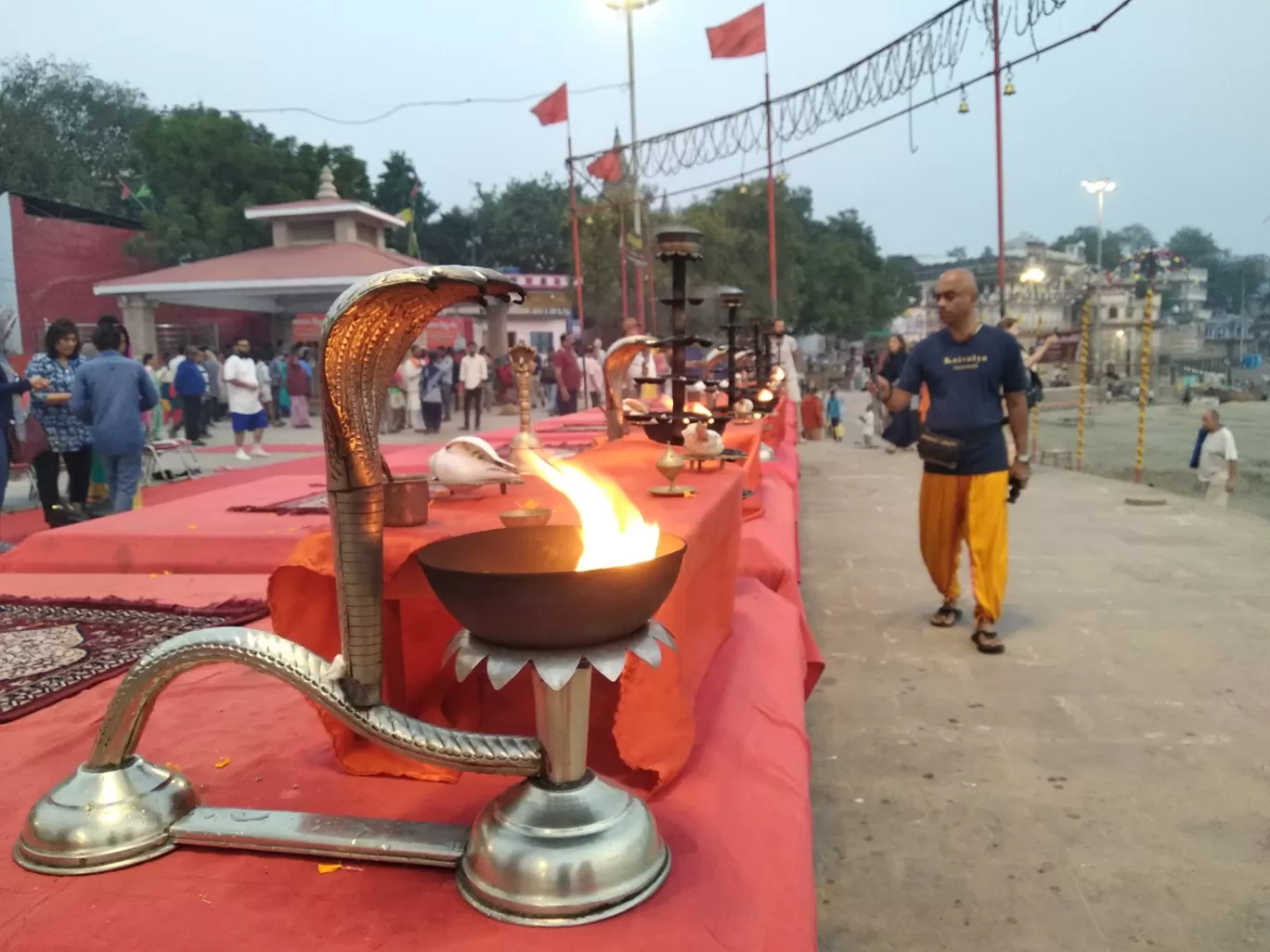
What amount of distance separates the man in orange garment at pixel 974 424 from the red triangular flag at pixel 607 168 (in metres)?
11.5

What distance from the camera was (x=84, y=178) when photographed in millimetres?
28266

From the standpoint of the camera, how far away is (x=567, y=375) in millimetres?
13133

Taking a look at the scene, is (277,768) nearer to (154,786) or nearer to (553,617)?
(154,786)

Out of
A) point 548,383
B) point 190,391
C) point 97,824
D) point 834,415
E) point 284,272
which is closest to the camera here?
point 97,824

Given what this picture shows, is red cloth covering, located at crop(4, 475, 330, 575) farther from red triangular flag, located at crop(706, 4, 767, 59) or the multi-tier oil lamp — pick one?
red triangular flag, located at crop(706, 4, 767, 59)

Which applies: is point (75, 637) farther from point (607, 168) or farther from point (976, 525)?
point (607, 168)

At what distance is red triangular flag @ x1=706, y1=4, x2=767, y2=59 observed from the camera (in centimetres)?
1138

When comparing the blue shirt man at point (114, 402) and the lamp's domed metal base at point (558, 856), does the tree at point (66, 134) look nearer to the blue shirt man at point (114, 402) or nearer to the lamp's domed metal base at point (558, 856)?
the blue shirt man at point (114, 402)

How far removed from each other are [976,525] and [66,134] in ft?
117

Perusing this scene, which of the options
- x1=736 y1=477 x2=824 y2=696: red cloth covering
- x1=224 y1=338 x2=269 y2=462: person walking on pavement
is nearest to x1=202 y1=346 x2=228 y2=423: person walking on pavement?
x1=224 y1=338 x2=269 y2=462: person walking on pavement

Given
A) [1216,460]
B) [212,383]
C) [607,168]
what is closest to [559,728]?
[1216,460]

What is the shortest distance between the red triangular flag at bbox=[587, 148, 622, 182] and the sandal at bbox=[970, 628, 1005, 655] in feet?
39.5

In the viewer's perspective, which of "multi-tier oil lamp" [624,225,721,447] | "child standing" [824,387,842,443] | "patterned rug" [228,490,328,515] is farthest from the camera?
"child standing" [824,387,842,443]

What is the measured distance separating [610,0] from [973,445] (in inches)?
504
